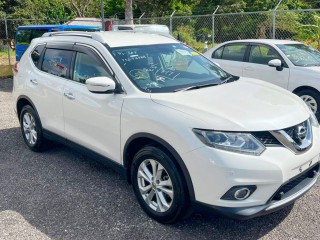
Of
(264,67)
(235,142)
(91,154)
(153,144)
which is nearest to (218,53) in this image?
(264,67)

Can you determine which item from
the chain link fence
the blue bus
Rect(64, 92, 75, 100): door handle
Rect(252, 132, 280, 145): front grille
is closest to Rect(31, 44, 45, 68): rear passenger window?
Rect(64, 92, 75, 100): door handle

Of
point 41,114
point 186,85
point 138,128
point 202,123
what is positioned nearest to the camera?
point 202,123

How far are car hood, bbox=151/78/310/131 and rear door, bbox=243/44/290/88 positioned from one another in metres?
3.49

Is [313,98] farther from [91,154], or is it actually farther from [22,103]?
[22,103]

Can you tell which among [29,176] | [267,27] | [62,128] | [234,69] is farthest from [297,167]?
[267,27]

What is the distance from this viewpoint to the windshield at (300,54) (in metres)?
7.04

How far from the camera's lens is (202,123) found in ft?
9.43

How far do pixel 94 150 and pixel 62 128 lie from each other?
0.70m

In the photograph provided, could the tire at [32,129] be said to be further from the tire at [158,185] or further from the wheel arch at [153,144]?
the tire at [158,185]

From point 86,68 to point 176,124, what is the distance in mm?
1602

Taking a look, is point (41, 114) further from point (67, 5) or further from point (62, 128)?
point (67, 5)

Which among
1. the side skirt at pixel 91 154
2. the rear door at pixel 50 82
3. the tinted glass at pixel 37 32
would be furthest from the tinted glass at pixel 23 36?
the side skirt at pixel 91 154

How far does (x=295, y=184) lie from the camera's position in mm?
3109

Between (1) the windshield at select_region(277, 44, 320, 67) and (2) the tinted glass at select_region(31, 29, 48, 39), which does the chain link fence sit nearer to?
(2) the tinted glass at select_region(31, 29, 48, 39)
